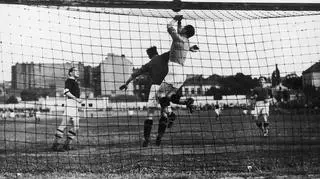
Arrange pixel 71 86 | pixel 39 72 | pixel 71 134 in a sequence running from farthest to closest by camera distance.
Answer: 1. pixel 39 72
2. pixel 71 86
3. pixel 71 134

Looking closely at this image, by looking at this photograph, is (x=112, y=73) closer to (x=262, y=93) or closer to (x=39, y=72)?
(x=39, y=72)

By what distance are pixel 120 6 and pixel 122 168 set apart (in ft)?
9.04

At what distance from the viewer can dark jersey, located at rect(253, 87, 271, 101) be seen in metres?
14.4

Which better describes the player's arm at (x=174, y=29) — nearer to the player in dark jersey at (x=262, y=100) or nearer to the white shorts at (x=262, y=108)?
the player in dark jersey at (x=262, y=100)

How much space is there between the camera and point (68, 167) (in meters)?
6.68

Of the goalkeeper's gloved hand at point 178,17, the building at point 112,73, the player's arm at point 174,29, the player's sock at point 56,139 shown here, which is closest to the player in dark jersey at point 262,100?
the building at point 112,73

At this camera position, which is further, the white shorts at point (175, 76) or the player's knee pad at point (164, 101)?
the player's knee pad at point (164, 101)

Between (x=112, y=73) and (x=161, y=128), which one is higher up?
(x=112, y=73)

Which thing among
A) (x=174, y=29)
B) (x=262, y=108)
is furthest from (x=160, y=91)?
(x=262, y=108)

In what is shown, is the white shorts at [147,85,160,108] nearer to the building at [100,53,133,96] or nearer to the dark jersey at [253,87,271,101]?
the building at [100,53,133,96]

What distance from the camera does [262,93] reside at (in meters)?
14.5

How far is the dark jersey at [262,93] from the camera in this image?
14.4 meters

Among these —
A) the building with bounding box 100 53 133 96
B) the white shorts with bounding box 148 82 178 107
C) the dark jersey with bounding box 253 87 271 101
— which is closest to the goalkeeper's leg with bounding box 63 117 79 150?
the building with bounding box 100 53 133 96

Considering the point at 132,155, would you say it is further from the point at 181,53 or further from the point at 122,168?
the point at 181,53
